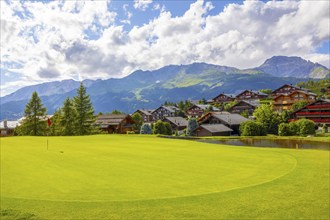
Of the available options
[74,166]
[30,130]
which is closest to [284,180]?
[74,166]

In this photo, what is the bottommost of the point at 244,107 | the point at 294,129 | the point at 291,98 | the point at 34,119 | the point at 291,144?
the point at 291,144

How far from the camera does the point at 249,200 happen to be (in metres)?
11.0

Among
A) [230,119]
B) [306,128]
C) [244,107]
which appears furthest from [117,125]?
[244,107]

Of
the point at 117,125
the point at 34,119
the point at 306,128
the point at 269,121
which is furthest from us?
the point at 117,125

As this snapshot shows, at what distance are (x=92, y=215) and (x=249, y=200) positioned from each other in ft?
19.1

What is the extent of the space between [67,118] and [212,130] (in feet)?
118

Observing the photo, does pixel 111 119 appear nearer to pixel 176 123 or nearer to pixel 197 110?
pixel 176 123

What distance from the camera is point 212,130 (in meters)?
74.8

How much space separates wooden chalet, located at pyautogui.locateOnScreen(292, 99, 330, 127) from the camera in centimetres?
7900

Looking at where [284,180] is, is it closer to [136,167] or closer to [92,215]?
[136,167]

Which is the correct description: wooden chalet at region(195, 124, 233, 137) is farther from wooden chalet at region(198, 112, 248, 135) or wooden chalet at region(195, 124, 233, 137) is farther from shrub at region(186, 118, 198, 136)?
wooden chalet at region(198, 112, 248, 135)

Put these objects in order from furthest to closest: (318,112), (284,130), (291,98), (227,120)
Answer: (291,98) < (227,120) < (318,112) < (284,130)

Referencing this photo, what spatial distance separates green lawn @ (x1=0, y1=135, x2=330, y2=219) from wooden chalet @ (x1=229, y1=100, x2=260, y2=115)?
104 metres

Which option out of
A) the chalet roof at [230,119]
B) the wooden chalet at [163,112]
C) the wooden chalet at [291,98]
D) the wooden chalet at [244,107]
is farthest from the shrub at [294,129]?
the wooden chalet at [163,112]
